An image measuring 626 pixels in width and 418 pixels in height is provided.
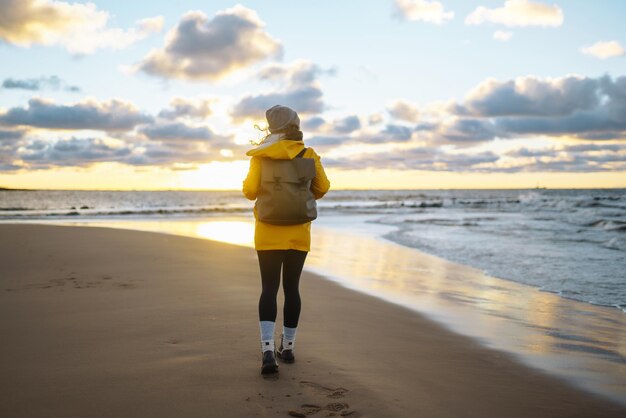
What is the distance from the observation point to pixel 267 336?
11.6 feet

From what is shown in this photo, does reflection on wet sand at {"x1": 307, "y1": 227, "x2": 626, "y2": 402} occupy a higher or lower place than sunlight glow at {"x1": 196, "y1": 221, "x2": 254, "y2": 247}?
lower

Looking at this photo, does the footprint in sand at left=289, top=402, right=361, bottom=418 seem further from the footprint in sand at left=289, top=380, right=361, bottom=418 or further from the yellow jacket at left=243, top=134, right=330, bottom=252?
the yellow jacket at left=243, top=134, right=330, bottom=252

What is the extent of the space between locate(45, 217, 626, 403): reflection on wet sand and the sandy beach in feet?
1.24

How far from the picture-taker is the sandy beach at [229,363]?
294cm

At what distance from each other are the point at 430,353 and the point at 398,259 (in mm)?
6946

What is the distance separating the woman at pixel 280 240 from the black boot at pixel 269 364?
0.03 m

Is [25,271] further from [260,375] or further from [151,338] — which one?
[260,375]

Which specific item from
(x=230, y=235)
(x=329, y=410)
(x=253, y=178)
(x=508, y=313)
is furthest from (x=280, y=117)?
(x=230, y=235)

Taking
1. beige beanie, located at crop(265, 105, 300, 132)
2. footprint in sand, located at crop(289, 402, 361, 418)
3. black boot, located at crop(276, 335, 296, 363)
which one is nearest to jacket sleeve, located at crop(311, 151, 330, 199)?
beige beanie, located at crop(265, 105, 300, 132)

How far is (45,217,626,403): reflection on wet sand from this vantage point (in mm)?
4143

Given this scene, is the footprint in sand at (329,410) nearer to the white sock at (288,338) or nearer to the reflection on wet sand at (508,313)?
the white sock at (288,338)

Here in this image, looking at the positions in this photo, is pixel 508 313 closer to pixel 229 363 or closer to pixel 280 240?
pixel 280 240

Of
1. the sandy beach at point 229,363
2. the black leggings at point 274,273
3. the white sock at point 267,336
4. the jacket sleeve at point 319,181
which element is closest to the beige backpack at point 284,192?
the jacket sleeve at point 319,181

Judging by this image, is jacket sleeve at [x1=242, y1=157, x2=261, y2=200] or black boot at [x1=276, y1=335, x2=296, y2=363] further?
black boot at [x1=276, y1=335, x2=296, y2=363]
